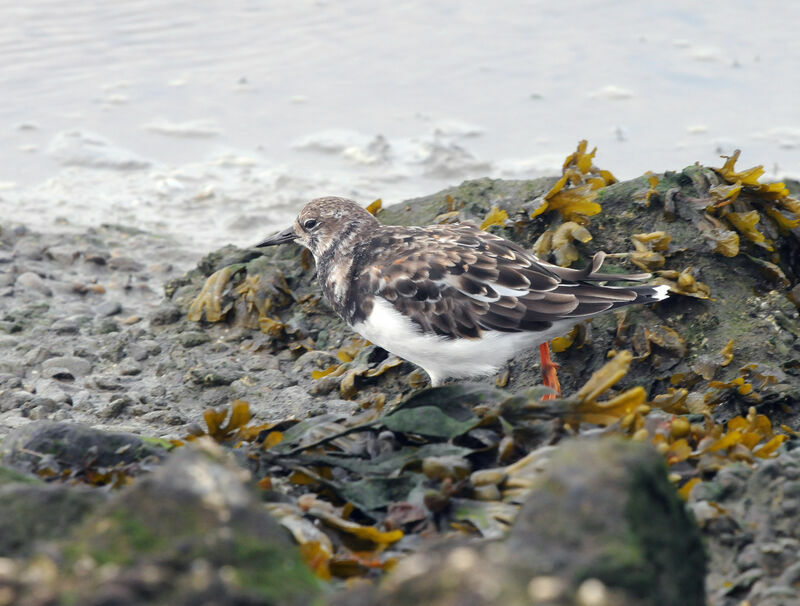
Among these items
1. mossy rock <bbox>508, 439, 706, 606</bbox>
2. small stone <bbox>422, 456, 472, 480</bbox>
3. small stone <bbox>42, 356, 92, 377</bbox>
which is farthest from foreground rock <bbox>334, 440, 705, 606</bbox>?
small stone <bbox>42, 356, 92, 377</bbox>

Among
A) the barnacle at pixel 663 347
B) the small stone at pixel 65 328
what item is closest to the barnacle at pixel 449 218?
the barnacle at pixel 663 347

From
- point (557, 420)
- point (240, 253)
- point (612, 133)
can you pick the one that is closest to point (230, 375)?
point (240, 253)

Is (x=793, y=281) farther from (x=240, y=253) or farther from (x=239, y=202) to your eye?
(x=239, y=202)

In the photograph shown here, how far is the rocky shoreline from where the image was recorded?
5.21 ft

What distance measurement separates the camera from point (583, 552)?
1576 mm

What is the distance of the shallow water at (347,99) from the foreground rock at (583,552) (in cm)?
512

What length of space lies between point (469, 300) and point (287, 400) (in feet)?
3.30

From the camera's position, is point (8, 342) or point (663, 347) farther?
point (8, 342)

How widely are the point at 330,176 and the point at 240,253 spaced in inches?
92.4

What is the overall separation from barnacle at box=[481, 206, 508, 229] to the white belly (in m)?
0.89

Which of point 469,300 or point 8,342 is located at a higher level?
point 469,300

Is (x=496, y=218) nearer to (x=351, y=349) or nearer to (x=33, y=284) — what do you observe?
(x=351, y=349)

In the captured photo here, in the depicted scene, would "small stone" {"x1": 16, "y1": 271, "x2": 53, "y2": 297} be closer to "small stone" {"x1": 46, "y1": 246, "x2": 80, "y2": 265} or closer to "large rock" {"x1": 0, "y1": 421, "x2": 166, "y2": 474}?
"small stone" {"x1": 46, "y1": 246, "x2": 80, "y2": 265}

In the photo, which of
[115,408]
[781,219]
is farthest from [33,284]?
[781,219]
